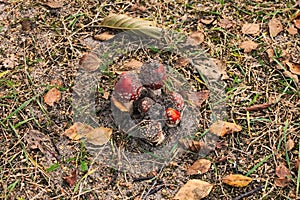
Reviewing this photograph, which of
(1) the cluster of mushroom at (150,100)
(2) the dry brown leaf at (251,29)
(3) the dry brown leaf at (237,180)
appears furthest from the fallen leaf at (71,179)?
(2) the dry brown leaf at (251,29)

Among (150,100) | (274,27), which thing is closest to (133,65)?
(150,100)

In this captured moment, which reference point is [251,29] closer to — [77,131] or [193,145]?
[193,145]

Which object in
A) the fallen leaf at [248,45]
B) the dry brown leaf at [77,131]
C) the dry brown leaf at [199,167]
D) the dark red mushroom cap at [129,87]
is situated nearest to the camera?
the dark red mushroom cap at [129,87]

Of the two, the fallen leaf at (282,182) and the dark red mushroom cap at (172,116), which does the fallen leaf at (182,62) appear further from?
the fallen leaf at (282,182)

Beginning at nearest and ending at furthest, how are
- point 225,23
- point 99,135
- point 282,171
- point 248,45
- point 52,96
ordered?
point 282,171 < point 99,135 < point 52,96 < point 248,45 < point 225,23

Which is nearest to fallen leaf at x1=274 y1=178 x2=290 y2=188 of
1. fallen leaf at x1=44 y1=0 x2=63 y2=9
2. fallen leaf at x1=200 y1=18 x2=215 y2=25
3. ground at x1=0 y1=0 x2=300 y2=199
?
ground at x1=0 y1=0 x2=300 y2=199
